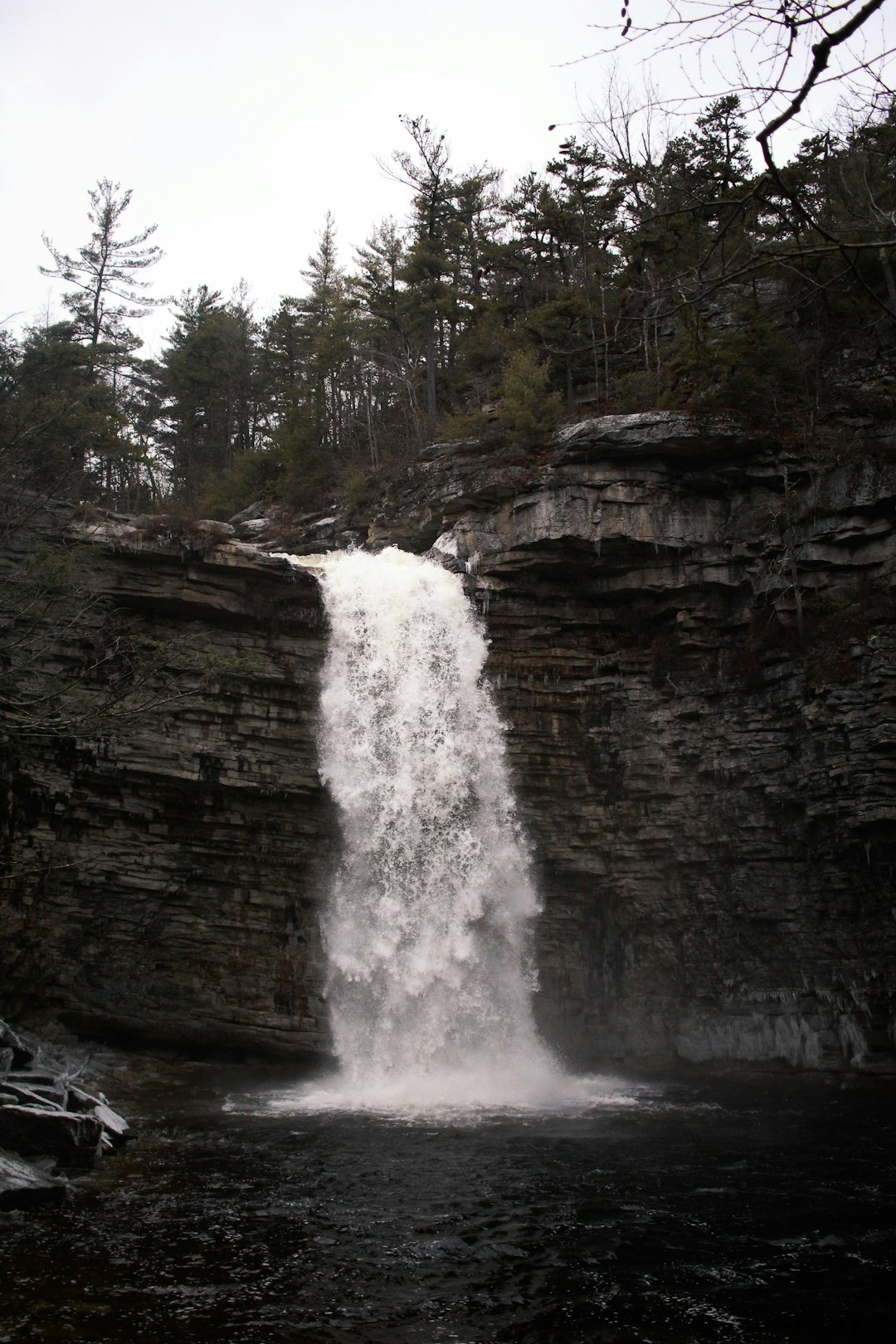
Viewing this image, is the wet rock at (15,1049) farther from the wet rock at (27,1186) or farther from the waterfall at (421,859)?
the waterfall at (421,859)

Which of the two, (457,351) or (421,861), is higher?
(457,351)

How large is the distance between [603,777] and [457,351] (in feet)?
55.3

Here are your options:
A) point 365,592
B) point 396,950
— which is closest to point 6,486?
point 365,592

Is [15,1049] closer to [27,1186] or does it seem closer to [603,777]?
[27,1186]

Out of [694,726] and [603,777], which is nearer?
[694,726]

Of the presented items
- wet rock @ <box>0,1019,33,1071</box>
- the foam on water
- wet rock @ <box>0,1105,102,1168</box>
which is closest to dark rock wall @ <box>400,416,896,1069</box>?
the foam on water

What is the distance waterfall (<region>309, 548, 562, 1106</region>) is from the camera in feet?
57.6

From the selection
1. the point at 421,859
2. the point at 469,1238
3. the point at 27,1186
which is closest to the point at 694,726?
the point at 421,859

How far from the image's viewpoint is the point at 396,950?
17.9 meters

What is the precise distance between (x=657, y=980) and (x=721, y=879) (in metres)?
2.48

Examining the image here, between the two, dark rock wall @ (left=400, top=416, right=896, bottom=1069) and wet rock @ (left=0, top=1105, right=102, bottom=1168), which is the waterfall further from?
wet rock @ (left=0, top=1105, right=102, bottom=1168)

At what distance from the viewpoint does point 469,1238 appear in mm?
8492

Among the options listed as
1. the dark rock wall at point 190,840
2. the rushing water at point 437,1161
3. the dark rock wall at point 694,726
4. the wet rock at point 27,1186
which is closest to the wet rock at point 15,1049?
the rushing water at point 437,1161

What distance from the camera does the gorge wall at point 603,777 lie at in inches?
656
